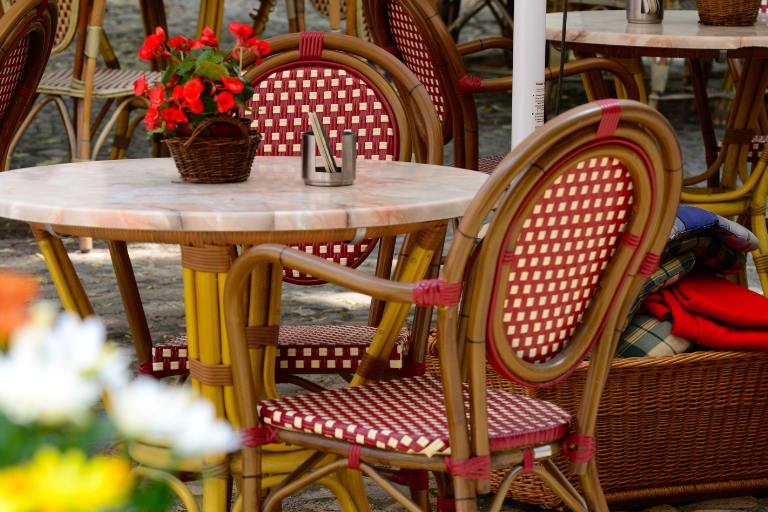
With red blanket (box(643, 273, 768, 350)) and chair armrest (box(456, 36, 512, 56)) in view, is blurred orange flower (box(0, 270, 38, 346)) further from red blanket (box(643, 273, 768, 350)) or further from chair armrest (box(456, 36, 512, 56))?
chair armrest (box(456, 36, 512, 56))

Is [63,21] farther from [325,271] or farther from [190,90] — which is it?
[325,271]

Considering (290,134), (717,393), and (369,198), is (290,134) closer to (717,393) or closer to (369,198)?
(369,198)

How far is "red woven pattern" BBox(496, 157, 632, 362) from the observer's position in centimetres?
159

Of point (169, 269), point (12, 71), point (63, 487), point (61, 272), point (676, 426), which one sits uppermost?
point (63, 487)

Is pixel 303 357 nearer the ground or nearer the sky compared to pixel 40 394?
nearer the ground

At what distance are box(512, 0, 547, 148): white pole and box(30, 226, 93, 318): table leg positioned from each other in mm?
1105

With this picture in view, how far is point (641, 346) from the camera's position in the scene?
2.42 meters

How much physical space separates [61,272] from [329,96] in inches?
31.5

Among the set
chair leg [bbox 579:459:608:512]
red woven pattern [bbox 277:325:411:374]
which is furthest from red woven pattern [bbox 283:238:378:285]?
chair leg [bbox 579:459:608:512]

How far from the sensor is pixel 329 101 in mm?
2588

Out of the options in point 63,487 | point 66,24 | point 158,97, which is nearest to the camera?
point 63,487

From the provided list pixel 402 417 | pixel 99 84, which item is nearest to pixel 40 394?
pixel 402 417

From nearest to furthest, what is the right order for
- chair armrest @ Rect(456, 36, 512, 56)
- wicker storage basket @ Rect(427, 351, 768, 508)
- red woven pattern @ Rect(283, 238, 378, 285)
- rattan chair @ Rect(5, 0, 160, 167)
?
wicker storage basket @ Rect(427, 351, 768, 508), red woven pattern @ Rect(283, 238, 378, 285), chair armrest @ Rect(456, 36, 512, 56), rattan chair @ Rect(5, 0, 160, 167)

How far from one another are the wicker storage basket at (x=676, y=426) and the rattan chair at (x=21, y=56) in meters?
1.21
